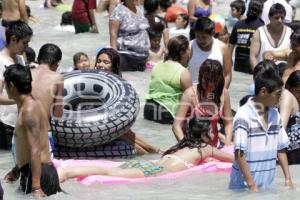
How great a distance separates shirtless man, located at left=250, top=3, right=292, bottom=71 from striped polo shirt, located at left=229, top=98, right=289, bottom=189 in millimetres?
3470

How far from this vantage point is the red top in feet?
49.2

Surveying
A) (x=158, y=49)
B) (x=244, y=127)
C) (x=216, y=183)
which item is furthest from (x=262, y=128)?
(x=158, y=49)

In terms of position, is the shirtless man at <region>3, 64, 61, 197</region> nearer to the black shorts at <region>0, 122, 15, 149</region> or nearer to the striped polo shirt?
the striped polo shirt

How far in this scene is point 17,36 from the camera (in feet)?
25.0

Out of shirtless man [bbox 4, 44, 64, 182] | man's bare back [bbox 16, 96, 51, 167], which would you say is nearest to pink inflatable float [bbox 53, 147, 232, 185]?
shirtless man [bbox 4, 44, 64, 182]

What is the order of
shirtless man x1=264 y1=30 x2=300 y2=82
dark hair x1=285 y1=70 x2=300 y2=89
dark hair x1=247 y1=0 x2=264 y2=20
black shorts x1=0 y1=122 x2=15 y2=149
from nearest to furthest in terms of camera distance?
1. dark hair x1=285 y1=70 x2=300 y2=89
2. black shorts x1=0 y1=122 x2=15 y2=149
3. shirtless man x1=264 y1=30 x2=300 y2=82
4. dark hair x1=247 y1=0 x2=264 y2=20

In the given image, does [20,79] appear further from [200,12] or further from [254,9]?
[200,12]

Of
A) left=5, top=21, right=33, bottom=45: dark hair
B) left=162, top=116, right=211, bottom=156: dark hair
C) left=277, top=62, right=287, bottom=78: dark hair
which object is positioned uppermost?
left=5, top=21, right=33, bottom=45: dark hair

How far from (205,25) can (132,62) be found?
3059mm

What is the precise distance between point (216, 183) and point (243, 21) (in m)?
4.68

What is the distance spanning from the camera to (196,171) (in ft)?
23.9

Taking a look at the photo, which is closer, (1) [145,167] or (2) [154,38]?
(1) [145,167]

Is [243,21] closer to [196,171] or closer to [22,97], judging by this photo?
[196,171]

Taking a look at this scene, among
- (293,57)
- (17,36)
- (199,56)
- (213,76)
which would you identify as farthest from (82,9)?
(213,76)
